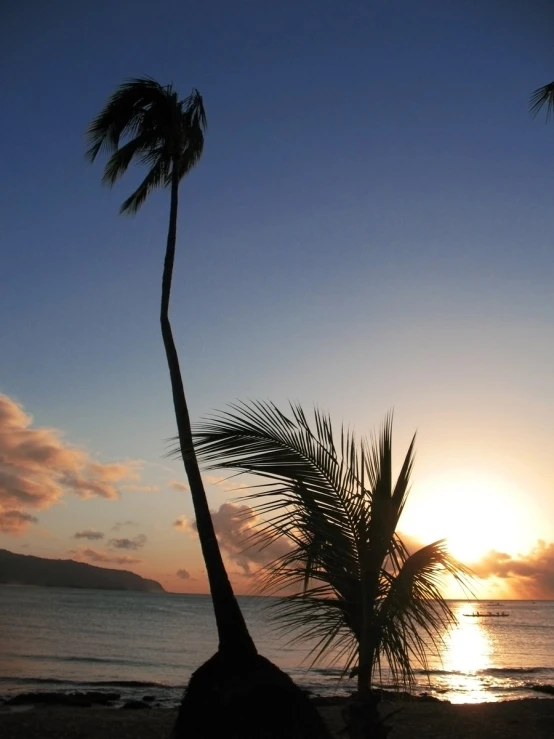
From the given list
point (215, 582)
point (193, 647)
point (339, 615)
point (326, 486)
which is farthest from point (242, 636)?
point (193, 647)

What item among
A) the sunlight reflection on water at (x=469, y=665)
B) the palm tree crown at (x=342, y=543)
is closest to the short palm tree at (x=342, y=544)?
the palm tree crown at (x=342, y=543)

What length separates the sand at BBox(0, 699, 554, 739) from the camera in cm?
1354

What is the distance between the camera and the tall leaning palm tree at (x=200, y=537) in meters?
7.96

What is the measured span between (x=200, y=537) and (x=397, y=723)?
8516 mm

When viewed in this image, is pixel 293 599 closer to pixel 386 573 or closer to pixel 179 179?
pixel 386 573

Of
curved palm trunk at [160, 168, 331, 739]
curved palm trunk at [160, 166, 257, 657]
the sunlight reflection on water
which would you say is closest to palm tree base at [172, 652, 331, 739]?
curved palm trunk at [160, 168, 331, 739]

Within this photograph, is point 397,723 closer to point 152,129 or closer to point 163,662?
point 152,129

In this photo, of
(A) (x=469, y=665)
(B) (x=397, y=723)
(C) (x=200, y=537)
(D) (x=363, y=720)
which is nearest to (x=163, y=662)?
(A) (x=469, y=665)

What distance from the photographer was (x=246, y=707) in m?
7.98

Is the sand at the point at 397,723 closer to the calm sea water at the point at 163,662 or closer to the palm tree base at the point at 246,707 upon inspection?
the calm sea water at the point at 163,662

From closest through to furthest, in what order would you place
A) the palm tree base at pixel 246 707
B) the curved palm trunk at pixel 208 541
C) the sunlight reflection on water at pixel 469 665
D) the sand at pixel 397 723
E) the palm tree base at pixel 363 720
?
the palm tree base at pixel 363 720
the palm tree base at pixel 246 707
the curved palm trunk at pixel 208 541
the sand at pixel 397 723
the sunlight reflection on water at pixel 469 665

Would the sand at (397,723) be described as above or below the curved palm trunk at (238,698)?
below

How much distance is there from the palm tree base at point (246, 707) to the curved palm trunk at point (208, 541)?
37cm

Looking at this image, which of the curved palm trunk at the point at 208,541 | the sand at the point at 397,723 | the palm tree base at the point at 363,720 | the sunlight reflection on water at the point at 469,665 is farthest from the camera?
the sunlight reflection on water at the point at 469,665
